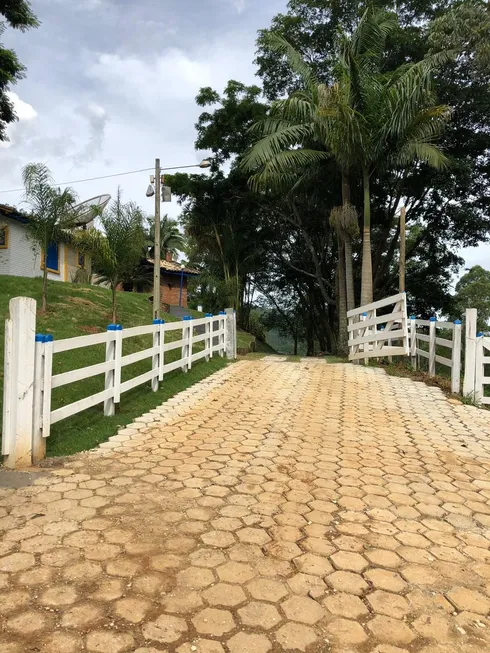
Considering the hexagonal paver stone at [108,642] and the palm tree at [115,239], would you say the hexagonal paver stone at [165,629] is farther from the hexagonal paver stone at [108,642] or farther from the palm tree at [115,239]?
the palm tree at [115,239]

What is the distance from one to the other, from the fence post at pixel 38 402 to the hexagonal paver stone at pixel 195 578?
2.14 m

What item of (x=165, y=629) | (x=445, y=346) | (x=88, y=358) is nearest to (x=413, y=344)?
(x=445, y=346)

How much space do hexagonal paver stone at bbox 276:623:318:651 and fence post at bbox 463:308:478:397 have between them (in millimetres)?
6066

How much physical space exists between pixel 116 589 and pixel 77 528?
0.72 m

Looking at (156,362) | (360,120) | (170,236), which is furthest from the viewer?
(170,236)

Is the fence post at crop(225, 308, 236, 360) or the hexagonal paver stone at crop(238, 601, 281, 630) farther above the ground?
the fence post at crop(225, 308, 236, 360)

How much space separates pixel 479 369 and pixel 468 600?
5.51 m

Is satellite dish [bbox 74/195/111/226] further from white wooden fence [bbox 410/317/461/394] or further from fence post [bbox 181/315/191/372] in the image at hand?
white wooden fence [bbox 410/317/461/394]

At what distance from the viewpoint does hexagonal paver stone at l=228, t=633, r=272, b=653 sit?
1869 millimetres

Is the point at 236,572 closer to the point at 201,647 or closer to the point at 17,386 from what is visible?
the point at 201,647

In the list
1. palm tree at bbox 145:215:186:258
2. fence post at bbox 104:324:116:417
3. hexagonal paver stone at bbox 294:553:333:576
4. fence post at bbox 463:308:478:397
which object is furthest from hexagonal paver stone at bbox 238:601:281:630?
palm tree at bbox 145:215:186:258

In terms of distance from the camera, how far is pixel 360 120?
12.0 m

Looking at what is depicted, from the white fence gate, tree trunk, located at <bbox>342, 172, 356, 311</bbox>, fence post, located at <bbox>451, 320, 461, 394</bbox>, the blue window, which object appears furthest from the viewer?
the blue window

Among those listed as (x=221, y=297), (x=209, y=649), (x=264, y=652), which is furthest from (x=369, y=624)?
(x=221, y=297)
